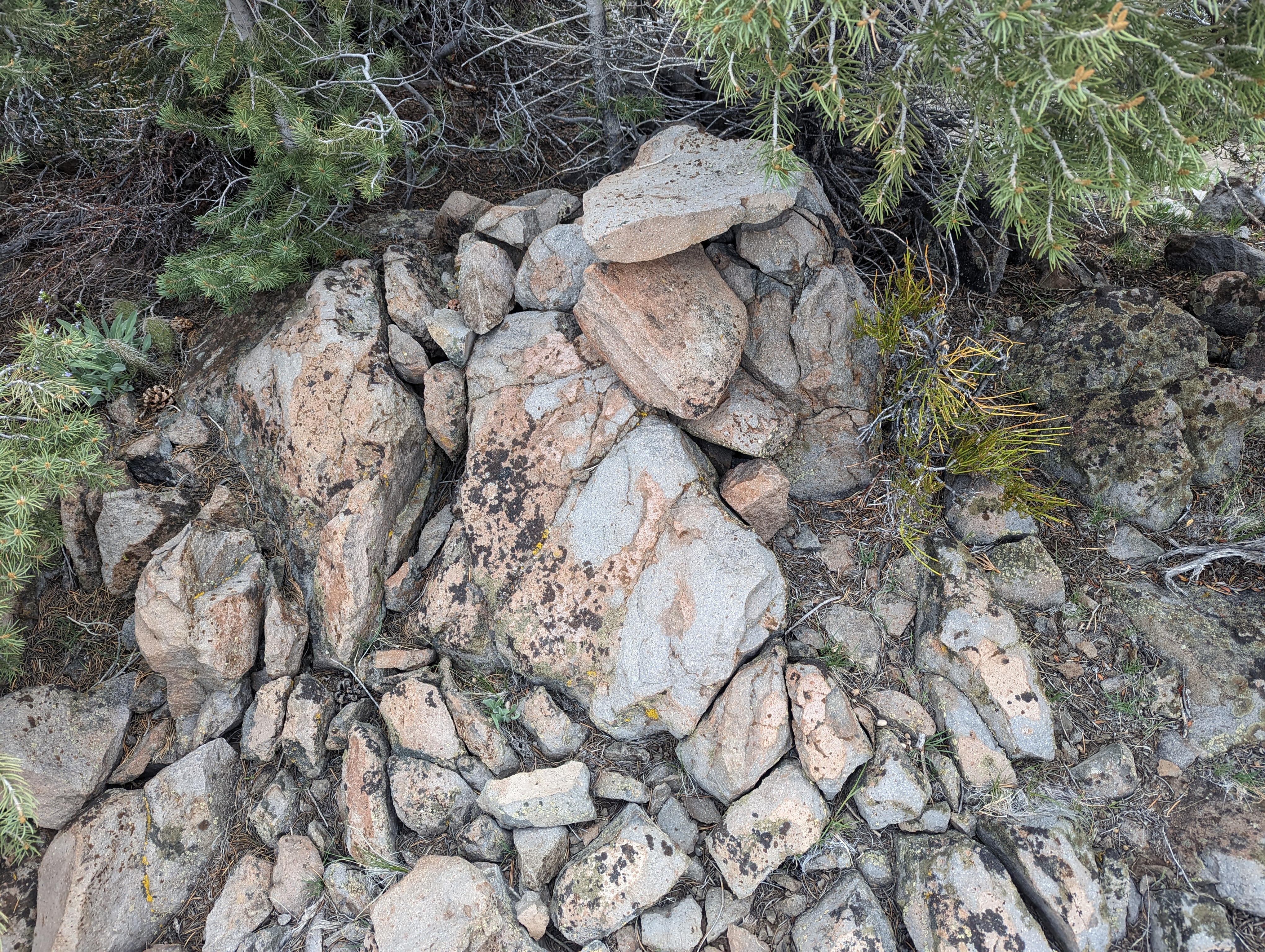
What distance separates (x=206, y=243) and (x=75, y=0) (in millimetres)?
1632

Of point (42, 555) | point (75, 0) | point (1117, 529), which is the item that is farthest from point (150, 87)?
point (1117, 529)

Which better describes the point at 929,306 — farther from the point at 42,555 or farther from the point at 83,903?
the point at 83,903

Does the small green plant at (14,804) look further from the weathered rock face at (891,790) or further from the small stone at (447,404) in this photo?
the weathered rock face at (891,790)

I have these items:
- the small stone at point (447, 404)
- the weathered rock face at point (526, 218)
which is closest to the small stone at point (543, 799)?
the small stone at point (447, 404)

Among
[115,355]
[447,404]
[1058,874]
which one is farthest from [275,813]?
[1058,874]

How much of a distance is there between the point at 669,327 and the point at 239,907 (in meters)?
3.48

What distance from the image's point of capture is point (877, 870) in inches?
121

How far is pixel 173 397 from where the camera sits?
4281 millimetres

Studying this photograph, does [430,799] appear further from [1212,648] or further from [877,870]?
[1212,648]

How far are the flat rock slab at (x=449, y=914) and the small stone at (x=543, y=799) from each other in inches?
10.5

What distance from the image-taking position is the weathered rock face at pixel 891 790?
121 inches

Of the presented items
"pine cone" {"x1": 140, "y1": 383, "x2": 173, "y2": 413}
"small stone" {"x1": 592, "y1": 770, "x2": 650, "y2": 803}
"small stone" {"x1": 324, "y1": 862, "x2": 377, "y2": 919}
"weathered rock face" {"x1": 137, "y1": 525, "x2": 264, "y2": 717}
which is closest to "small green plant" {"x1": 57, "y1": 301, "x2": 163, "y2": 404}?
"pine cone" {"x1": 140, "y1": 383, "x2": 173, "y2": 413}

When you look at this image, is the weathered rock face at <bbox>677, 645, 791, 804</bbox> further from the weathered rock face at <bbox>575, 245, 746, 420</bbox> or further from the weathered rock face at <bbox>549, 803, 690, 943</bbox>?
the weathered rock face at <bbox>575, 245, 746, 420</bbox>

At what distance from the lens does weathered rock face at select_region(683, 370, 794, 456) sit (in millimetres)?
3654
